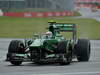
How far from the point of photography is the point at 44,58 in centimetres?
1695

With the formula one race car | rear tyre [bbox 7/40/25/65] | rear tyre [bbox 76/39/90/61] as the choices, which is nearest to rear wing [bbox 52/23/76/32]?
rear tyre [bbox 76/39/90/61]

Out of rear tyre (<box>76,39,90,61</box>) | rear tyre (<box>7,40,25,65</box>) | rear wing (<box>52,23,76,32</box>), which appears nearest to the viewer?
rear tyre (<box>7,40,25,65</box>)

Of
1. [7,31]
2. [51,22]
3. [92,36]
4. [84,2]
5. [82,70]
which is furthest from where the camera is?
[84,2]

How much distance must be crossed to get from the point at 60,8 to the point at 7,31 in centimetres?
3664

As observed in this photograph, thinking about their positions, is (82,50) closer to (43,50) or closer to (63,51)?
(63,51)

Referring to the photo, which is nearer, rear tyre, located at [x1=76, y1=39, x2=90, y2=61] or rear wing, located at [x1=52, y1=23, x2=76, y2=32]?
rear tyre, located at [x1=76, y1=39, x2=90, y2=61]

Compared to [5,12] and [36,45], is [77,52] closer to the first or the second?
[36,45]

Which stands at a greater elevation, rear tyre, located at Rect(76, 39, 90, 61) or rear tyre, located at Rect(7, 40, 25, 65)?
rear tyre, located at Rect(7, 40, 25, 65)

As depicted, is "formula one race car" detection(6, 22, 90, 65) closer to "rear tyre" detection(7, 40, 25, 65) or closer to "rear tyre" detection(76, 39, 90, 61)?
"rear tyre" detection(7, 40, 25, 65)

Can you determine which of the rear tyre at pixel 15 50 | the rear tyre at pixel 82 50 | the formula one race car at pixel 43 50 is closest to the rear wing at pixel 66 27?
the rear tyre at pixel 82 50

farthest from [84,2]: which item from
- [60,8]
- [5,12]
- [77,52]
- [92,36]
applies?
[77,52]

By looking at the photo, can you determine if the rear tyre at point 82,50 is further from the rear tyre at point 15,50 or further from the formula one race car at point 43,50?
the rear tyre at point 15,50

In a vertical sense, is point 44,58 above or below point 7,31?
above

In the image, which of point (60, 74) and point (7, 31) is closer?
point (60, 74)
